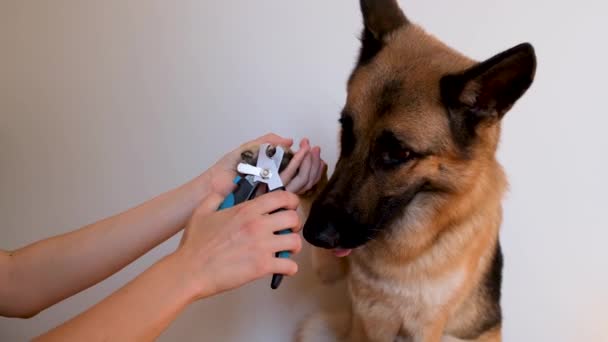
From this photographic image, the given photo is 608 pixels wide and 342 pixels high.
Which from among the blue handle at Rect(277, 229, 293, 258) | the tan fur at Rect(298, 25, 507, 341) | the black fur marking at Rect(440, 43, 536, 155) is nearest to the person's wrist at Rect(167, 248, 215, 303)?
the blue handle at Rect(277, 229, 293, 258)

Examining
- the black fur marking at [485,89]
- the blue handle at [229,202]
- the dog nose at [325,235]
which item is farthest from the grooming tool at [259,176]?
the black fur marking at [485,89]

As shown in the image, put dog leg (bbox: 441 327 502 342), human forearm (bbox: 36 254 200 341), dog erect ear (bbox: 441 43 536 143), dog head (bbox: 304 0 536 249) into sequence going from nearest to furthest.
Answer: human forearm (bbox: 36 254 200 341) < dog erect ear (bbox: 441 43 536 143) < dog head (bbox: 304 0 536 249) < dog leg (bbox: 441 327 502 342)

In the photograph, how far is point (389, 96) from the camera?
0.94m

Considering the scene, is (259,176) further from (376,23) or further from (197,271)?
(376,23)

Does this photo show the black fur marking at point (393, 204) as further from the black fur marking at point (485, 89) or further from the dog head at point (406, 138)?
the black fur marking at point (485, 89)

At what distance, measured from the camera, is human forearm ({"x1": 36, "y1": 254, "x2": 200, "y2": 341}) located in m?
0.66

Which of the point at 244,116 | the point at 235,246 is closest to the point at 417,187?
the point at 235,246

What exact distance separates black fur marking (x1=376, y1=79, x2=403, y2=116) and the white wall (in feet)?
1.54

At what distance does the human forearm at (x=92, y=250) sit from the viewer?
971mm

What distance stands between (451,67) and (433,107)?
0.12m

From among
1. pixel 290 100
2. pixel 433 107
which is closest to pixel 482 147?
pixel 433 107

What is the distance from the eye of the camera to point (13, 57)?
1.49 metres

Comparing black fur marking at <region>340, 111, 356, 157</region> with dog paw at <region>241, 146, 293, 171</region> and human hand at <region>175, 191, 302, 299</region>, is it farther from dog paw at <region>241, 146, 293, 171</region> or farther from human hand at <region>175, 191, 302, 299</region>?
human hand at <region>175, 191, 302, 299</region>

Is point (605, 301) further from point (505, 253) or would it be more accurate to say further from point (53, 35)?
point (53, 35)
